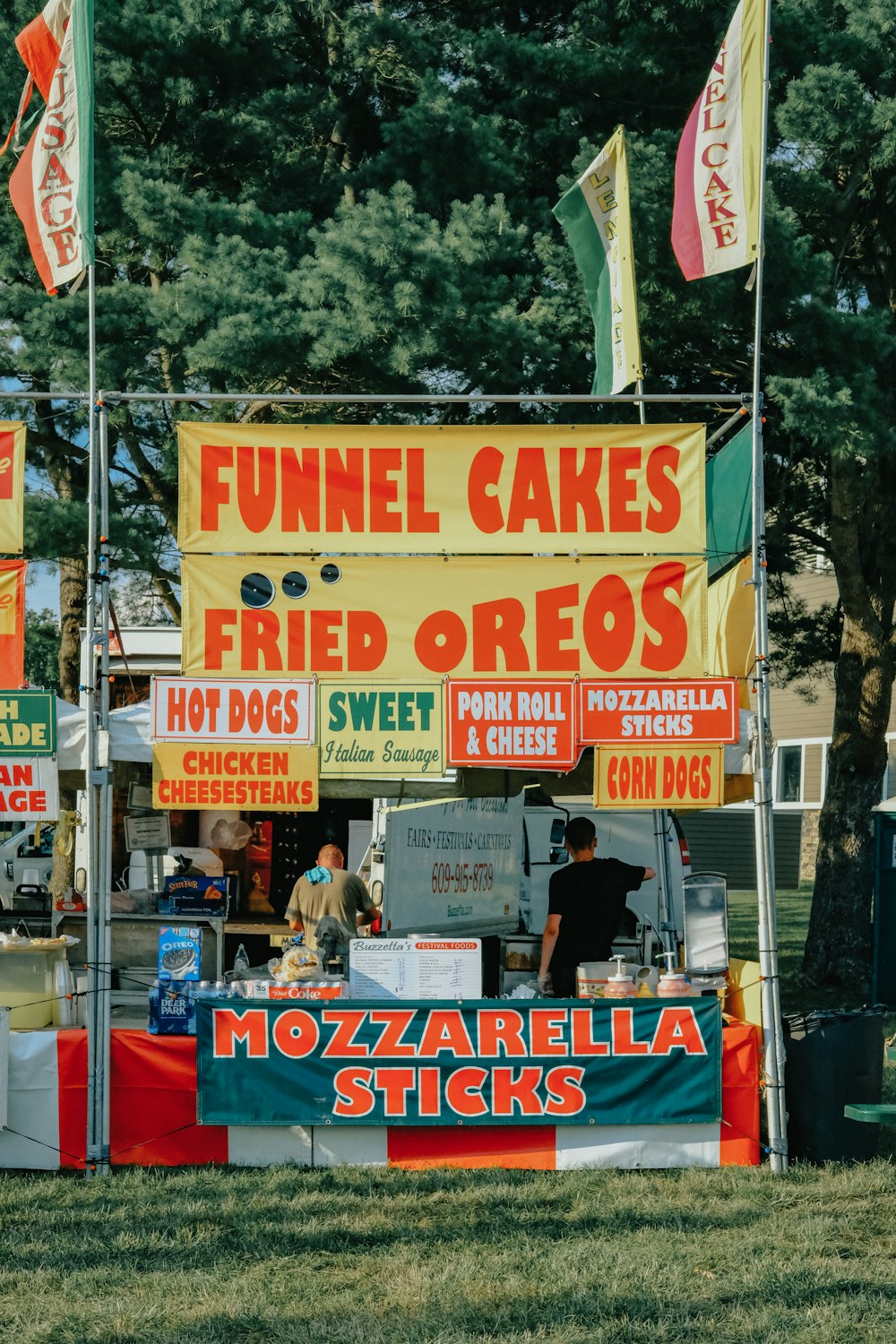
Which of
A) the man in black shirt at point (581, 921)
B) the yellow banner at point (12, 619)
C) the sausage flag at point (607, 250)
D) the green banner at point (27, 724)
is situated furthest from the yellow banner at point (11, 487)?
the man in black shirt at point (581, 921)

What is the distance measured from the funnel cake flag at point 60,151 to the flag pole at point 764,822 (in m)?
3.68

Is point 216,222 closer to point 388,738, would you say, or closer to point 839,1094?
point 388,738

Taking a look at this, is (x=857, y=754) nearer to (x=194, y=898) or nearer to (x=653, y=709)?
(x=194, y=898)

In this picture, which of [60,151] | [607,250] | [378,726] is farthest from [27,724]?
[607,250]

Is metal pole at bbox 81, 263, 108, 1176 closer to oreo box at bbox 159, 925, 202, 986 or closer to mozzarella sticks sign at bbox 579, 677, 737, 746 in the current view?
oreo box at bbox 159, 925, 202, 986

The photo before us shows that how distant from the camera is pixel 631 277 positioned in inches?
348

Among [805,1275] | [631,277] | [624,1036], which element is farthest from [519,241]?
[805,1275]

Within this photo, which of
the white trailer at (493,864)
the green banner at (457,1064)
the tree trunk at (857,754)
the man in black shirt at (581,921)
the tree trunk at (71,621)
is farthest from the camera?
the tree trunk at (71,621)

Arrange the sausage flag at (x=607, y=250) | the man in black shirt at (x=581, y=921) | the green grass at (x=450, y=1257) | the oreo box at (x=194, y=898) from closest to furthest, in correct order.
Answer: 1. the green grass at (x=450, y=1257)
2. the man in black shirt at (x=581, y=921)
3. the sausage flag at (x=607, y=250)
4. the oreo box at (x=194, y=898)

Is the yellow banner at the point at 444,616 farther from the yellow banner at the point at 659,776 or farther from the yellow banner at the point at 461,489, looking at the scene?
the yellow banner at the point at 659,776

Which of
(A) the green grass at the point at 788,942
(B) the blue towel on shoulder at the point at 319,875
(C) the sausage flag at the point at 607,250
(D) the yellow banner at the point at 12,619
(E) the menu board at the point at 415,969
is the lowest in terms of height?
(A) the green grass at the point at 788,942

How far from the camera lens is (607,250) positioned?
931 centimetres

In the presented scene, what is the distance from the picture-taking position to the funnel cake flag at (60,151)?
8.09m

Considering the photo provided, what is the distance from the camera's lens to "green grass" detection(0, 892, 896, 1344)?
543cm
